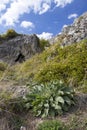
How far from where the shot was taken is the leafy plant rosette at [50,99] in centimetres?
582

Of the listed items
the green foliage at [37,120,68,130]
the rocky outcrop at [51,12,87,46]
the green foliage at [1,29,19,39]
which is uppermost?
the green foliage at [1,29,19,39]

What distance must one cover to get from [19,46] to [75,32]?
27.9 ft

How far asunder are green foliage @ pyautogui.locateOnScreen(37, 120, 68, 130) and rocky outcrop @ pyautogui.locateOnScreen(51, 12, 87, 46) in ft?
14.8

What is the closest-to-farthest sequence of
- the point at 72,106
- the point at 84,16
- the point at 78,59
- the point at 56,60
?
the point at 72,106
the point at 78,59
the point at 56,60
the point at 84,16

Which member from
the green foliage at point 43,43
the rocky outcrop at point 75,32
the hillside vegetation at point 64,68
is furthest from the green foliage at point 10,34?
the hillside vegetation at point 64,68

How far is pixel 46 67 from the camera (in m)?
8.34

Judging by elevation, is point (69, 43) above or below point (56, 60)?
above

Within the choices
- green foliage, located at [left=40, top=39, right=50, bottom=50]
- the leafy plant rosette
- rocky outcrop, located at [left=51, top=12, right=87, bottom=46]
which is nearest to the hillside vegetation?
rocky outcrop, located at [left=51, top=12, right=87, bottom=46]

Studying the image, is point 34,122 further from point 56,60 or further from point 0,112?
point 56,60

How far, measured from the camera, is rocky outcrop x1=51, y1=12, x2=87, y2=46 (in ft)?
31.2

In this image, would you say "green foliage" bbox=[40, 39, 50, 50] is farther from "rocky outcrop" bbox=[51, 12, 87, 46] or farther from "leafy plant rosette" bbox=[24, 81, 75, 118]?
"leafy plant rosette" bbox=[24, 81, 75, 118]

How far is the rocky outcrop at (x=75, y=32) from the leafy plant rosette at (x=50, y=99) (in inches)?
138

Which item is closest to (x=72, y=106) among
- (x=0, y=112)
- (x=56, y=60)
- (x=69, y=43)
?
(x=0, y=112)

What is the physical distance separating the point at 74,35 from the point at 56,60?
1437mm
